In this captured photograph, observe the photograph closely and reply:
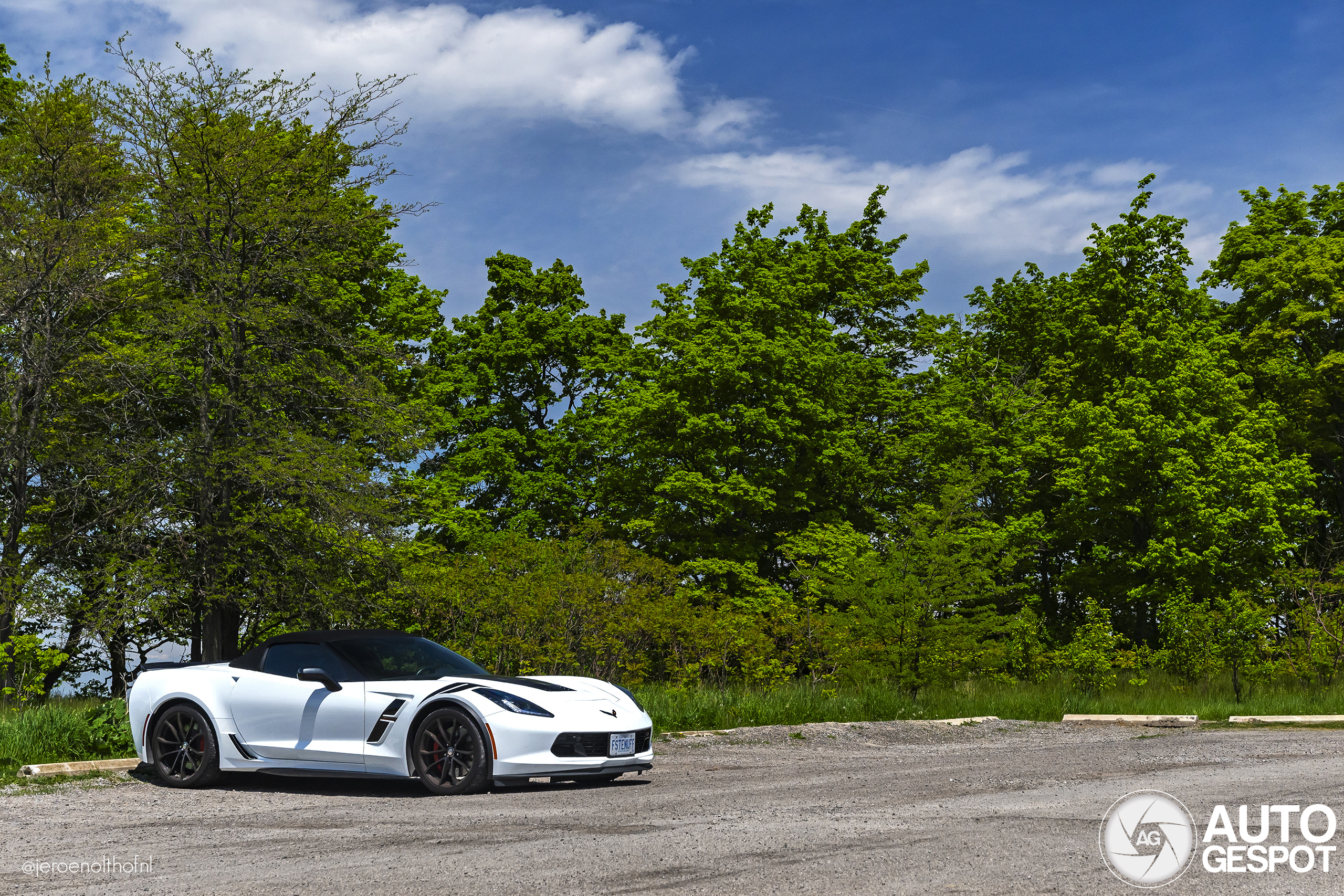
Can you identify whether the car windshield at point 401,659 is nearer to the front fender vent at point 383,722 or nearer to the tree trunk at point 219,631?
the front fender vent at point 383,722

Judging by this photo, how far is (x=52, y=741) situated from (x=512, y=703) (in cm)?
555

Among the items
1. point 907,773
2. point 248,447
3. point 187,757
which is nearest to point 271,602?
point 248,447

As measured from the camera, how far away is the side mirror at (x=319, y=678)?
31.0 feet

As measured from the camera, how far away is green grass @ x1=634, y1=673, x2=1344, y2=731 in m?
15.4

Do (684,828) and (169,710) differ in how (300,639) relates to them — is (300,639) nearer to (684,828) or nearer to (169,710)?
(169,710)

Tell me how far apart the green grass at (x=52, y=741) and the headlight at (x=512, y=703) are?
190 inches

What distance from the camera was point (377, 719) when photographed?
942 cm

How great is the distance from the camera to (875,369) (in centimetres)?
3788

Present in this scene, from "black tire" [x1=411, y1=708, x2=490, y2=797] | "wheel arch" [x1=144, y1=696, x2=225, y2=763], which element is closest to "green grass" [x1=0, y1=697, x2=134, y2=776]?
"wheel arch" [x1=144, y1=696, x2=225, y2=763]

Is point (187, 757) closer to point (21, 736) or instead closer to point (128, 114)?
point (21, 736)

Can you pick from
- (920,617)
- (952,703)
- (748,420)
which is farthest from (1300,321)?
(952,703)

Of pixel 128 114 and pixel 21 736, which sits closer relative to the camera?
pixel 21 736

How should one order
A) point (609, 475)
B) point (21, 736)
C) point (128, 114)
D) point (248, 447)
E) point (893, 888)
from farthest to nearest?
point (609, 475) < point (128, 114) < point (248, 447) < point (21, 736) < point (893, 888)

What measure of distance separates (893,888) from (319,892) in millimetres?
2656
